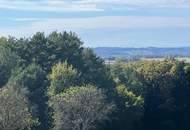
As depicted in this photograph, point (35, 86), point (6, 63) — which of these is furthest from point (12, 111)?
point (6, 63)

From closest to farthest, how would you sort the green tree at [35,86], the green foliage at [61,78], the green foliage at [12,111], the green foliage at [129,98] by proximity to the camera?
the green foliage at [12,111] < the green foliage at [61,78] < the green tree at [35,86] < the green foliage at [129,98]

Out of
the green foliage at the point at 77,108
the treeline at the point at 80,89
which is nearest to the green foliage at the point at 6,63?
the treeline at the point at 80,89

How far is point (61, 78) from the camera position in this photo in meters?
80.4

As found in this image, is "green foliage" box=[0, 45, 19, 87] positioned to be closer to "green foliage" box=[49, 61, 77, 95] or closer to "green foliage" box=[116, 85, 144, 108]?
"green foliage" box=[49, 61, 77, 95]

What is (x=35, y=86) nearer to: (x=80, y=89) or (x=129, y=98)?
(x=80, y=89)

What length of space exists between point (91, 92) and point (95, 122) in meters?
4.80

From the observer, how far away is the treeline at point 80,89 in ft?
236

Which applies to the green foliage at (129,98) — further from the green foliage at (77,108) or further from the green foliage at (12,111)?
the green foliage at (12,111)

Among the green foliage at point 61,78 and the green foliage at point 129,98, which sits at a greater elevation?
the green foliage at point 61,78

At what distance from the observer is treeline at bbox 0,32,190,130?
72062mm

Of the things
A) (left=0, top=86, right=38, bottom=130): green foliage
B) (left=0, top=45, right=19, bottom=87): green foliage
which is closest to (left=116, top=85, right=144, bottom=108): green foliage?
(left=0, top=45, right=19, bottom=87): green foliage

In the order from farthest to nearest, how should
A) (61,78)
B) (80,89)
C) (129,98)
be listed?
(129,98) < (61,78) < (80,89)

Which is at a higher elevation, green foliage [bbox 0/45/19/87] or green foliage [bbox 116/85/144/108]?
green foliage [bbox 0/45/19/87]

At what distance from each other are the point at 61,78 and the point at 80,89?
7915 millimetres
